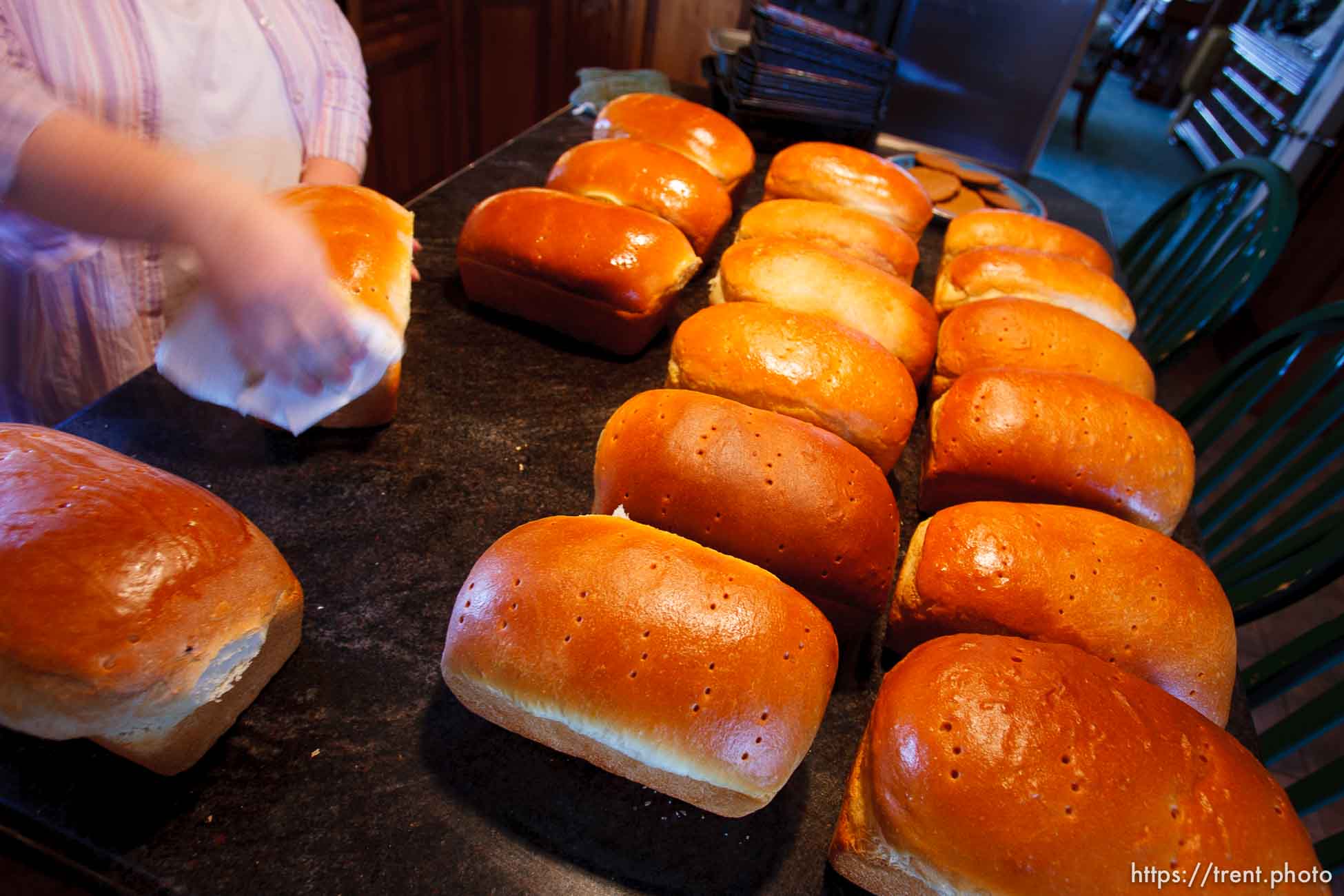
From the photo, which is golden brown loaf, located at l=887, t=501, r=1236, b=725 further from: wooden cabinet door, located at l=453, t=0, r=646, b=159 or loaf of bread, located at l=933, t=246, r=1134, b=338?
wooden cabinet door, located at l=453, t=0, r=646, b=159

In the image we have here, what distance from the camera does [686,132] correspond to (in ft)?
7.13

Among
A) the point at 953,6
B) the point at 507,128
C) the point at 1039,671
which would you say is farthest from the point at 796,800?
the point at 507,128

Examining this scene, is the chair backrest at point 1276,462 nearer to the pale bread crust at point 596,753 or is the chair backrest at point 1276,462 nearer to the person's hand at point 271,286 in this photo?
the pale bread crust at point 596,753

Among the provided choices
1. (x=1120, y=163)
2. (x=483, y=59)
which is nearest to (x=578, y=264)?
(x=483, y=59)

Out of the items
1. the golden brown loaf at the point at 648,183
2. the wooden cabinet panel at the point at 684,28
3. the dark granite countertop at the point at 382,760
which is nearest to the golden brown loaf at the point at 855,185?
the golden brown loaf at the point at 648,183

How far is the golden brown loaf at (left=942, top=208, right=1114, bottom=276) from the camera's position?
201cm

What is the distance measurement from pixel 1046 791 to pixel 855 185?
1777 millimetres

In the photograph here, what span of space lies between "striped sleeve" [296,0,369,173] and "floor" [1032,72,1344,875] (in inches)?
121

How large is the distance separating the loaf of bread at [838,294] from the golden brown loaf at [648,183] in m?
0.26

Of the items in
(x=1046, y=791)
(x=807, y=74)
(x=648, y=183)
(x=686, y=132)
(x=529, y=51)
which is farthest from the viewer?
(x=529, y=51)

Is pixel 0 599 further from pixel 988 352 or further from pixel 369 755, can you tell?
pixel 988 352

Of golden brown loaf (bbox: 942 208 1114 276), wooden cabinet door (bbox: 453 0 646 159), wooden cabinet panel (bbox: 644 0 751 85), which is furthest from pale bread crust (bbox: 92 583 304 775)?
wooden cabinet panel (bbox: 644 0 751 85)

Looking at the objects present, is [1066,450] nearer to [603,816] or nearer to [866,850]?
A: [866,850]

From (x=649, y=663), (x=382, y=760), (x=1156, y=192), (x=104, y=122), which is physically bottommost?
(x=1156, y=192)
